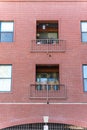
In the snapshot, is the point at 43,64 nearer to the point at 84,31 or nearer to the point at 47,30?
the point at 47,30

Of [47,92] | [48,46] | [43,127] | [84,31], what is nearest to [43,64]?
[48,46]

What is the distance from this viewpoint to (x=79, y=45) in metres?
20.6

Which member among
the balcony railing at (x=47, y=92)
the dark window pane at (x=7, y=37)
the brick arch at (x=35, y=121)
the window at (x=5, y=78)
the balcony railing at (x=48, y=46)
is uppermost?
the dark window pane at (x=7, y=37)

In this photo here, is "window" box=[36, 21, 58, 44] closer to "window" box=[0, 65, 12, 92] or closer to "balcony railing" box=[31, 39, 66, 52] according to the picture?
"balcony railing" box=[31, 39, 66, 52]

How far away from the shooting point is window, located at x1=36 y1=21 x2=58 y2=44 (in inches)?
856

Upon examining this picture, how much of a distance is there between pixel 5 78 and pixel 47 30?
512 centimetres

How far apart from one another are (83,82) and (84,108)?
1795 mm

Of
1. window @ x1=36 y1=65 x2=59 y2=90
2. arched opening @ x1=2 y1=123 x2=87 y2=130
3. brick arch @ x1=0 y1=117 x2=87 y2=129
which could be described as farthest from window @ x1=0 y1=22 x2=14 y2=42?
arched opening @ x1=2 y1=123 x2=87 y2=130

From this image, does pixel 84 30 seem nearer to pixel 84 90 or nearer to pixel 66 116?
pixel 84 90

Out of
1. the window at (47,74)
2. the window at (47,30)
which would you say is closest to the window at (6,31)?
the window at (47,30)

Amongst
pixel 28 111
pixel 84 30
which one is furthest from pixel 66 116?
pixel 84 30

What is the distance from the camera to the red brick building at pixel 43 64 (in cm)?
1925

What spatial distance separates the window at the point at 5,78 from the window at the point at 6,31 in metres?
2.06

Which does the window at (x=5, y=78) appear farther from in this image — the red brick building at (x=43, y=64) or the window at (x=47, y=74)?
the window at (x=47, y=74)
